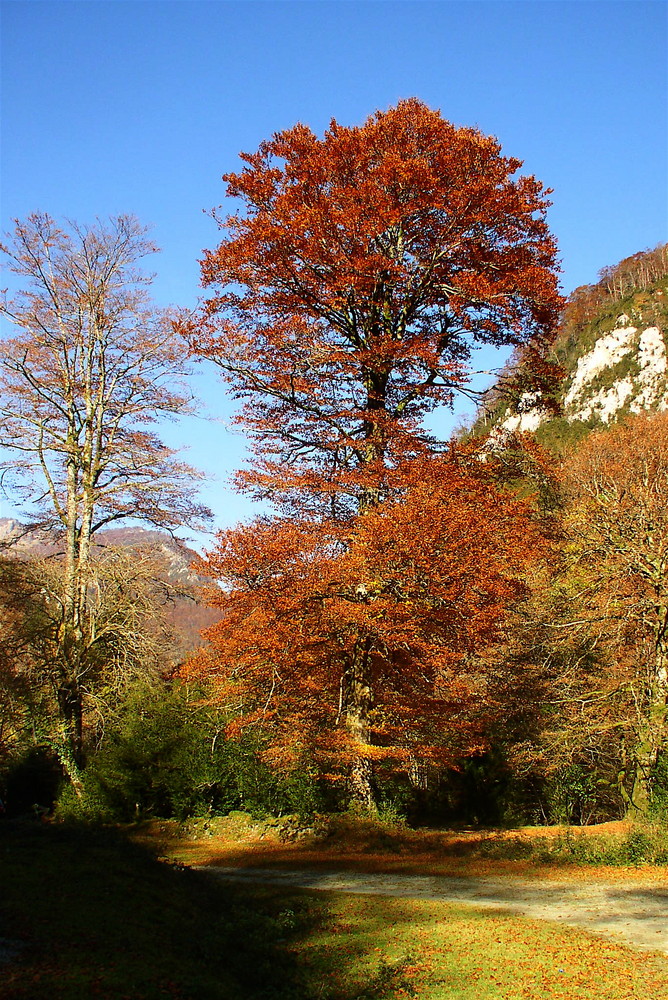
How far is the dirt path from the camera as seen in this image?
24.4 feet

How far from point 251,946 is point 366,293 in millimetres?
12618

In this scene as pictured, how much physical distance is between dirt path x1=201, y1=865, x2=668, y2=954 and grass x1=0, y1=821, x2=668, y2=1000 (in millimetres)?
445

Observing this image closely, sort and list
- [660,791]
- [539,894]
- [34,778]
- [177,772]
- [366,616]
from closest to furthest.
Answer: [539,894]
[366,616]
[660,791]
[177,772]
[34,778]

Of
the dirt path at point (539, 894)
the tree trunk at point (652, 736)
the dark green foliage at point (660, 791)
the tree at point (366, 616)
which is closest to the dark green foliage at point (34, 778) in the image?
the tree at point (366, 616)

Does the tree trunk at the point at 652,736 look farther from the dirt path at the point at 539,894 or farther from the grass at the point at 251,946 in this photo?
the grass at the point at 251,946

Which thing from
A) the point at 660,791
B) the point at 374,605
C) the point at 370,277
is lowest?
the point at 660,791

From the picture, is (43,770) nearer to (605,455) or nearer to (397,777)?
(397,777)

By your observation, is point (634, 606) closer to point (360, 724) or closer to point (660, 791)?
point (660, 791)

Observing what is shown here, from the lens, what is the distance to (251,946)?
22.4ft

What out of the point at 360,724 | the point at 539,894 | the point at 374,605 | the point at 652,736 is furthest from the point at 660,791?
the point at 374,605

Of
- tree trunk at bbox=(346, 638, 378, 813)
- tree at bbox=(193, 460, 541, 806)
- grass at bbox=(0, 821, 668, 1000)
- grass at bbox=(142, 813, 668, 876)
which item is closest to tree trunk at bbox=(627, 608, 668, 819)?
grass at bbox=(142, 813, 668, 876)

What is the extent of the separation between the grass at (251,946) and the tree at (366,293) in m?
6.54

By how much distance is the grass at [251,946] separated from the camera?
538 cm

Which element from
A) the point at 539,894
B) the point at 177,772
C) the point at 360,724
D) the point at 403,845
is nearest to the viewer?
the point at 539,894
